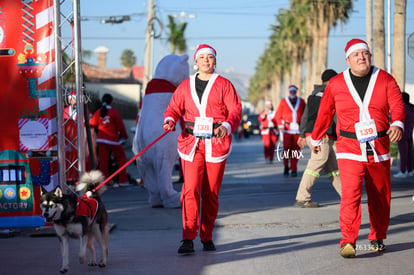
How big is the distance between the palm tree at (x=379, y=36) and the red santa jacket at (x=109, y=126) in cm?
1298

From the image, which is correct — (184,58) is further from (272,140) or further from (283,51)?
(283,51)

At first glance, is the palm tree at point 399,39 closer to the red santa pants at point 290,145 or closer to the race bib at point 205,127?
the red santa pants at point 290,145

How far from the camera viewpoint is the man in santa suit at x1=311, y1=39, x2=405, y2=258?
7.15 meters

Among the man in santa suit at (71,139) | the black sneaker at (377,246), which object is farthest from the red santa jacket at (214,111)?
the man in santa suit at (71,139)

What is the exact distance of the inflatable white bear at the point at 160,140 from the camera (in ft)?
38.2

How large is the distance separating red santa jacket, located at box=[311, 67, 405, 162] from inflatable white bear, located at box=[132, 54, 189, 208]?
4.70 m

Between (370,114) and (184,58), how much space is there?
18.7ft

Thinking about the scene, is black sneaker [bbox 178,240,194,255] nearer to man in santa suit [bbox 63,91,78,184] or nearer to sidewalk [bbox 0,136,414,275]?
sidewalk [bbox 0,136,414,275]

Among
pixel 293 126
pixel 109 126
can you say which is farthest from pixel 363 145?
pixel 293 126

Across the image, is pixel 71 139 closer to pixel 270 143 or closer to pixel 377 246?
pixel 377 246

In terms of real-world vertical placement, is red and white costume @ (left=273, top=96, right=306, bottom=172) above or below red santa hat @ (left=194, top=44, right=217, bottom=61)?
below

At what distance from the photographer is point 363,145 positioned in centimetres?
718

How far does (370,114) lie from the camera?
7.14 metres

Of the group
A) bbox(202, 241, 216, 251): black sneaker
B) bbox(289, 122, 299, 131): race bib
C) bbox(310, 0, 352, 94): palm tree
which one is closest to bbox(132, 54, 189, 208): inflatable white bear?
bbox(202, 241, 216, 251): black sneaker
